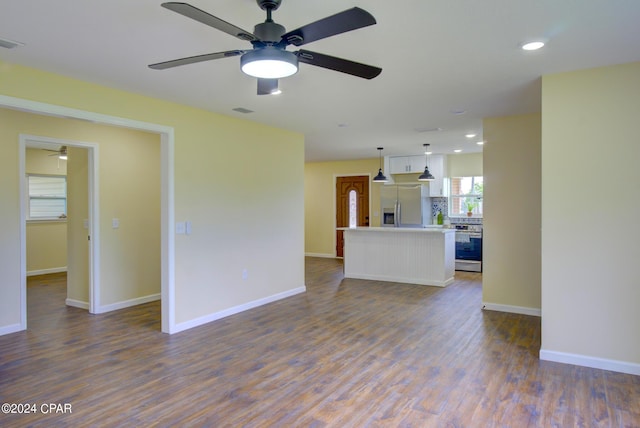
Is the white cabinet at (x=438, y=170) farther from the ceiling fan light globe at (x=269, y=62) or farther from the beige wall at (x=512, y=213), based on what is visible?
the ceiling fan light globe at (x=269, y=62)

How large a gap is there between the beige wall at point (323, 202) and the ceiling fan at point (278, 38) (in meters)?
7.92

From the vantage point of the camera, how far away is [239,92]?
4.02 m

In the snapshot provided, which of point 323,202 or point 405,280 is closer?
point 405,280

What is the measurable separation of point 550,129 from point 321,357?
114 inches

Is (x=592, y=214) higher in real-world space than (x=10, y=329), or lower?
higher

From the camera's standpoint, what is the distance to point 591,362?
3.38 m

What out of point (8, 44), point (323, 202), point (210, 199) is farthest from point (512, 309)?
point (323, 202)

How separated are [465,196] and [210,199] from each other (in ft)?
20.9


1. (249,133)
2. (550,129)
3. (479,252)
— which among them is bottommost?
(479,252)

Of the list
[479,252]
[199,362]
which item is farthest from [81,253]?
[479,252]

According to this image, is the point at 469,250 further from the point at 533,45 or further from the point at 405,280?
the point at 533,45

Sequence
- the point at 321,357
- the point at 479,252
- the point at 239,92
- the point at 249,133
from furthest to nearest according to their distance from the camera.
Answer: the point at 479,252, the point at 249,133, the point at 239,92, the point at 321,357

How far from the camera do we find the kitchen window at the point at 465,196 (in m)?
9.02

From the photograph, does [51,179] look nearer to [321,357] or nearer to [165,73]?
[165,73]
